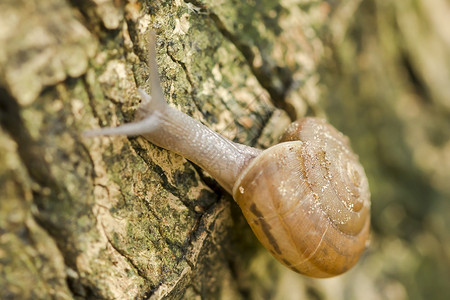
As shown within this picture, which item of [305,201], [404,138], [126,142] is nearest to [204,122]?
[126,142]

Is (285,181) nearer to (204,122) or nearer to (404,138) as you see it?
(204,122)

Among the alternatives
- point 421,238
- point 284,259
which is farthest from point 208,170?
point 421,238

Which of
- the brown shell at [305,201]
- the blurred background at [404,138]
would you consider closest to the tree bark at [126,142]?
the brown shell at [305,201]

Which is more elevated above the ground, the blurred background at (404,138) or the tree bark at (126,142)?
the tree bark at (126,142)

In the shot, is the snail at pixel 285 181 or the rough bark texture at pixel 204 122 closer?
the rough bark texture at pixel 204 122

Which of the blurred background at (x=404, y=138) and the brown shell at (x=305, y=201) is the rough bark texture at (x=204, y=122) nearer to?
the blurred background at (x=404, y=138)
